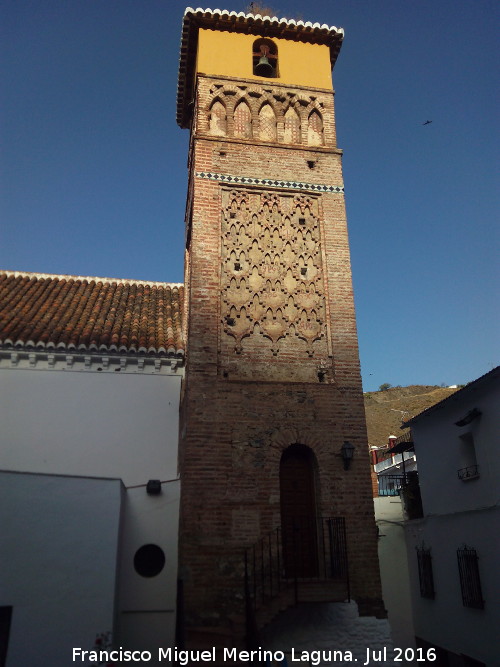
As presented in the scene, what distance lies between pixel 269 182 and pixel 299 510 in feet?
19.9

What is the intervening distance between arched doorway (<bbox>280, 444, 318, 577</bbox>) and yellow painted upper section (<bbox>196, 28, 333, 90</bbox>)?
786 cm

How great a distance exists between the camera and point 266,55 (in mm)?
11977

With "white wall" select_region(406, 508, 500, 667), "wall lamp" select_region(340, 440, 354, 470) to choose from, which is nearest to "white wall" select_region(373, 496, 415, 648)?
"white wall" select_region(406, 508, 500, 667)

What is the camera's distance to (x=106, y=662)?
747 centimetres

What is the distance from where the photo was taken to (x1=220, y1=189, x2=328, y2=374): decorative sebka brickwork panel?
9539mm

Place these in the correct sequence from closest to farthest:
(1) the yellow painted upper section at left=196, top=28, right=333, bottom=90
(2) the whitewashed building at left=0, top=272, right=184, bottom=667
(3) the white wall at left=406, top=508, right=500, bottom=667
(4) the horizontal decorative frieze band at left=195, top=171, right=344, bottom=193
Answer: (2) the whitewashed building at left=0, top=272, right=184, bottom=667, (3) the white wall at left=406, top=508, right=500, bottom=667, (4) the horizontal decorative frieze band at left=195, top=171, right=344, bottom=193, (1) the yellow painted upper section at left=196, top=28, right=333, bottom=90

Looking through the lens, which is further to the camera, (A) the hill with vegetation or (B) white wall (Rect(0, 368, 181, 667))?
(A) the hill with vegetation

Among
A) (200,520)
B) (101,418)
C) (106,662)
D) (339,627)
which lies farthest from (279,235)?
(106,662)

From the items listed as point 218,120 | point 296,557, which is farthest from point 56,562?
point 218,120

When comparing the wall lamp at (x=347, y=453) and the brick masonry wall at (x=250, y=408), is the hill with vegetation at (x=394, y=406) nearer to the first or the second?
the brick masonry wall at (x=250, y=408)

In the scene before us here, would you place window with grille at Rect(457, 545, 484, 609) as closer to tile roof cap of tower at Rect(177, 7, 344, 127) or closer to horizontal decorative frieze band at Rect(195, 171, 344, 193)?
horizontal decorative frieze band at Rect(195, 171, 344, 193)

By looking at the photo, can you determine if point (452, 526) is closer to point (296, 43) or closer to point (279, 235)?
point (279, 235)

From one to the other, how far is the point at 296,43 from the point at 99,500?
33.8 ft

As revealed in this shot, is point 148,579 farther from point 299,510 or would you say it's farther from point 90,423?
point 90,423
